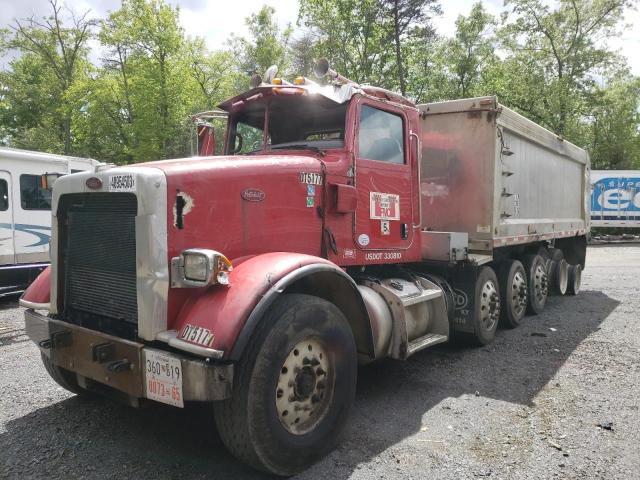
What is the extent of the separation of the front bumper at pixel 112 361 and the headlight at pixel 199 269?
17.4 inches

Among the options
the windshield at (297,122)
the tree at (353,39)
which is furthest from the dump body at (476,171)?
the tree at (353,39)

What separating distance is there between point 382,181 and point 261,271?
198 centimetres

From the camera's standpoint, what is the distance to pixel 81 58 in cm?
3050

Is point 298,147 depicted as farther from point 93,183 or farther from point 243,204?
point 93,183

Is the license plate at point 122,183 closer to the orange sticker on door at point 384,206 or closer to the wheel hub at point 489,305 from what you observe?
the orange sticker on door at point 384,206

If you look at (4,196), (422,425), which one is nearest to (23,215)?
(4,196)

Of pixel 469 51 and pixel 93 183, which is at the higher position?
pixel 469 51

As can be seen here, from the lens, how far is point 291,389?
3258 millimetres

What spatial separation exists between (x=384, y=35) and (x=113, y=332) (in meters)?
27.3

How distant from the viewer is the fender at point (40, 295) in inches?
152

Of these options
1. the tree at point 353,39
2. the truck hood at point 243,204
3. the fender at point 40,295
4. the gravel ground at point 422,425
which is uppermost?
the tree at point 353,39

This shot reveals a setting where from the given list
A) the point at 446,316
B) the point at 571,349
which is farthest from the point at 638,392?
the point at 446,316

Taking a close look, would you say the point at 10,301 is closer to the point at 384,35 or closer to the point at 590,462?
the point at 590,462

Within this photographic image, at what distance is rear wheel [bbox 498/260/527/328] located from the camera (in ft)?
23.5
